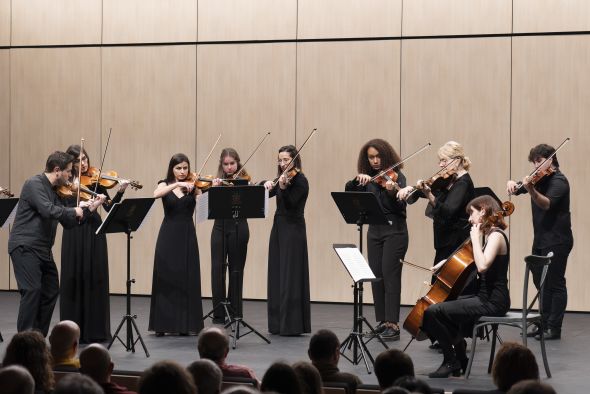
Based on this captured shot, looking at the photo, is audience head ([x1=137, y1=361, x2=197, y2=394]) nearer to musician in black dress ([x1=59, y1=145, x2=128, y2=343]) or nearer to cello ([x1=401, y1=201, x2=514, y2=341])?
cello ([x1=401, y1=201, x2=514, y2=341])

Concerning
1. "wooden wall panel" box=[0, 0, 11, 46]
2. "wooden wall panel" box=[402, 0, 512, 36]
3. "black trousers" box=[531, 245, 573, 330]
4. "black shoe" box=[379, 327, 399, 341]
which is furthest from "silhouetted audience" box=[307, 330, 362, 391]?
"wooden wall panel" box=[0, 0, 11, 46]

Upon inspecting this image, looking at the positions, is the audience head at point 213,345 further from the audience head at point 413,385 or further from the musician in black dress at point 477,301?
the musician in black dress at point 477,301

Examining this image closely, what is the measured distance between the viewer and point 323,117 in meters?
10.1

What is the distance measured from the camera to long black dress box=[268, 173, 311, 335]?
26.1ft

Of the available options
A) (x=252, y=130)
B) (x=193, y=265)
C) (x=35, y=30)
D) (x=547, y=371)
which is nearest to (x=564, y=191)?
(x=547, y=371)

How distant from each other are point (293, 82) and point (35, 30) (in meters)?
2.99

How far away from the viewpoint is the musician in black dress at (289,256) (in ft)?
26.0

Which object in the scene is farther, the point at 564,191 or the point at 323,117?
the point at 323,117

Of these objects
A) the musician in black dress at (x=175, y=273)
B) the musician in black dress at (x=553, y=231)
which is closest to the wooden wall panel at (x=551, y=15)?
the musician in black dress at (x=553, y=231)

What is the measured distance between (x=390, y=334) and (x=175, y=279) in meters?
1.77

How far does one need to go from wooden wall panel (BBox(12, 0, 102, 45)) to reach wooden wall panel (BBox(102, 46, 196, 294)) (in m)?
0.36

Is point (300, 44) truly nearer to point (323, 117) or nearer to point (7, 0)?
point (323, 117)

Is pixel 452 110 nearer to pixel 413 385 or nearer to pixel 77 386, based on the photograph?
pixel 413 385


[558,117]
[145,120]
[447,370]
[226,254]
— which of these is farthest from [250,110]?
[447,370]
